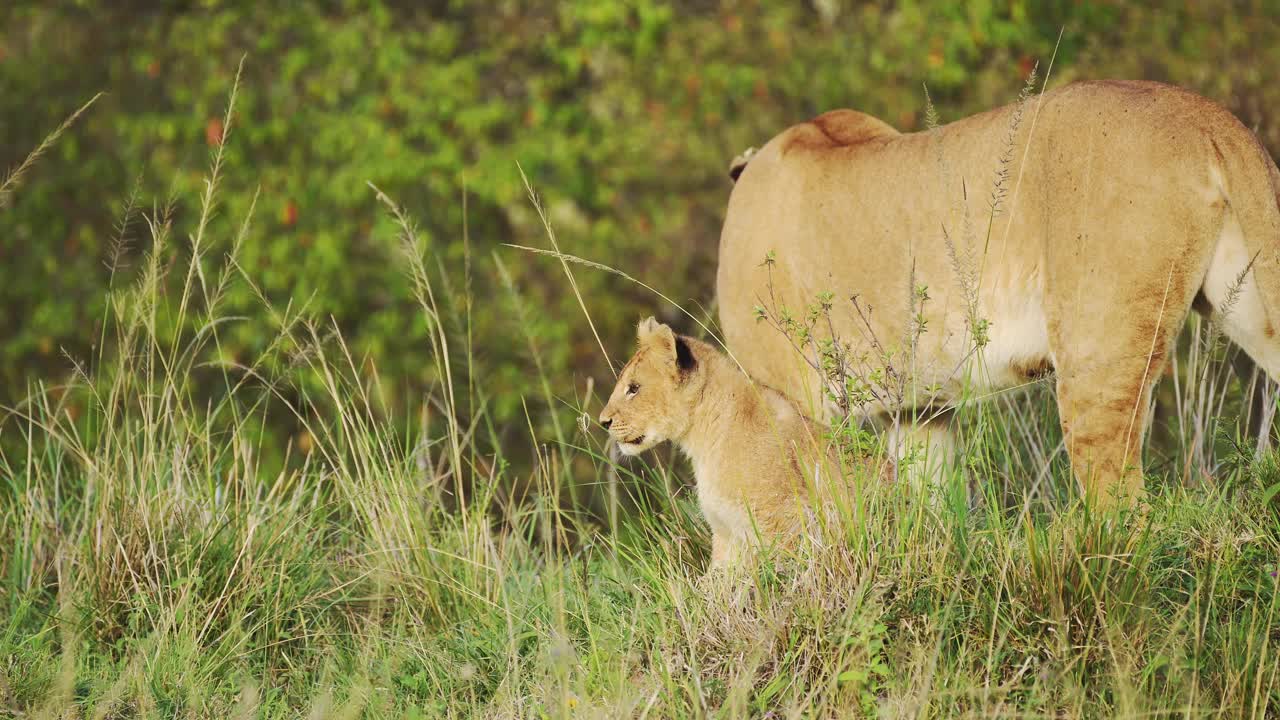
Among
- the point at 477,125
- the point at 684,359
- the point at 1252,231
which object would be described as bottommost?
the point at 477,125

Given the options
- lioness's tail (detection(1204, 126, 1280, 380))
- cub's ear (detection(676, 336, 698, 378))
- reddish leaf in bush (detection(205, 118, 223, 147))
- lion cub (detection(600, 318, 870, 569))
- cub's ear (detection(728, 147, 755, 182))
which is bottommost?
reddish leaf in bush (detection(205, 118, 223, 147))

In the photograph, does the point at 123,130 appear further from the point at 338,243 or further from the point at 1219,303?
the point at 1219,303

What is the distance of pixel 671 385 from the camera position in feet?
14.5

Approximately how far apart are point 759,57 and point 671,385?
5269mm

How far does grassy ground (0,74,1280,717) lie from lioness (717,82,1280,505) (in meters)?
0.29

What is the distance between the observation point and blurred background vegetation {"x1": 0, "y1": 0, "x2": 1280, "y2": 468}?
8.91 meters

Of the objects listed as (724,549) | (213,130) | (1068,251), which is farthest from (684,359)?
(213,130)

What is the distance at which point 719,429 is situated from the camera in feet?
14.4

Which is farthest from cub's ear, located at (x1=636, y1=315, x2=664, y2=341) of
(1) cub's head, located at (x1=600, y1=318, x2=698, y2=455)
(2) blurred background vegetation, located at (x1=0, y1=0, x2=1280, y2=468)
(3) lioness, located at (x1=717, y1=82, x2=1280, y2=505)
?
(2) blurred background vegetation, located at (x1=0, y1=0, x2=1280, y2=468)

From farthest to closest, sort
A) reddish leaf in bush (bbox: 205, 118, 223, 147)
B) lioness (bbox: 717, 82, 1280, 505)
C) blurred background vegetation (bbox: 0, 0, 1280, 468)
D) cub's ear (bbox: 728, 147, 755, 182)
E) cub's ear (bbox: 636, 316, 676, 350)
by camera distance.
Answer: reddish leaf in bush (bbox: 205, 118, 223, 147)
blurred background vegetation (bbox: 0, 0, 1280, 468)
cub's ear (bbox: 728, 147, 755, 182)
cub's ear (bbox: 636, 316, 676, 350)
lioness (bbox: 717, 82, 1280, 505)

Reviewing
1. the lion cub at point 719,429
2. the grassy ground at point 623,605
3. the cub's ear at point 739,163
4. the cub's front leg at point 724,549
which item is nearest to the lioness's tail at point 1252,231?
the grassy ground at point 623,605

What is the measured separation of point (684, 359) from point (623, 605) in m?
0.78

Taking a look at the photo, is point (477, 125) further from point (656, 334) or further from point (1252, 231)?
point (1252, 231)

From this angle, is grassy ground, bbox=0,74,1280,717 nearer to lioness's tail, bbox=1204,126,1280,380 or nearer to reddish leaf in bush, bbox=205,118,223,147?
lioness's tail, bbox=1204,126,1280,380
